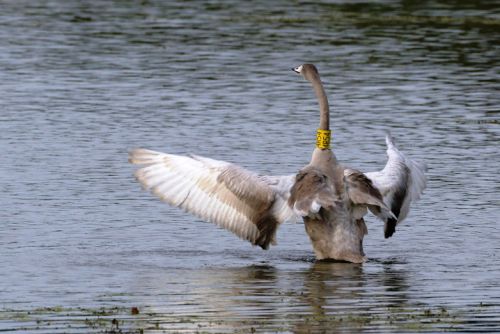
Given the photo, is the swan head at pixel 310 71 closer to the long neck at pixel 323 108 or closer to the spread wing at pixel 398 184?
the long neck at pixel 323 108

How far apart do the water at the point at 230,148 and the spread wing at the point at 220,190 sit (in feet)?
1.23

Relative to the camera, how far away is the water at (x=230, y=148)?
11891mm

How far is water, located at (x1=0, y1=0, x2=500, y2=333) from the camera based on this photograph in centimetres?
1189

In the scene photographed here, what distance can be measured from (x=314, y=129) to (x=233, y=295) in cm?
933

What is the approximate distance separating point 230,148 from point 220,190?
5.65 meters

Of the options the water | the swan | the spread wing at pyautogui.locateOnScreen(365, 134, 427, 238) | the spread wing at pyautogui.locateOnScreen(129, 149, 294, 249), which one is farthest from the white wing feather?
the spread wing at pyautogui.locateOnScreen(129, 149, 294, 249)

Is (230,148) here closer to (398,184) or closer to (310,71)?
(310,71)

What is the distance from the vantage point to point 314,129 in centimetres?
2142

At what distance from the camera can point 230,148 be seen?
1962 centimetres

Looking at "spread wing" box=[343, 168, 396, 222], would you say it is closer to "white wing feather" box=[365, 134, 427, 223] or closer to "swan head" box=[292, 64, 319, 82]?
"white wing feather" box=[365, 134, 427, 223]

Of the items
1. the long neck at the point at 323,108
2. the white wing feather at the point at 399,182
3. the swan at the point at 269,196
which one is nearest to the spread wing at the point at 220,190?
the swan at the point at 269,196

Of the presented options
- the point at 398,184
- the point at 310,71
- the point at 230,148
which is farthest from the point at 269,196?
the point at 230,148

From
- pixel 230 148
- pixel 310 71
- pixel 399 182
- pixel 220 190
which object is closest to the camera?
pixel 220 190

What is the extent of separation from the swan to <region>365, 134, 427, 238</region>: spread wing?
0.27 meters
